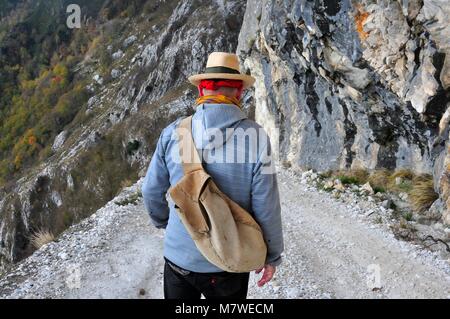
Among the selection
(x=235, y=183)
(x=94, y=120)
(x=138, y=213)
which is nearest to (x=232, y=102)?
(x=235, y=183)

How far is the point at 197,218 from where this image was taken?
9.68ft

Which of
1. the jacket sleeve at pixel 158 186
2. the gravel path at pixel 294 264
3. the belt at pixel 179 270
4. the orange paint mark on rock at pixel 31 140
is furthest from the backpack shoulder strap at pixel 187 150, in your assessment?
the orange paint mark on rock at pixel 31 140

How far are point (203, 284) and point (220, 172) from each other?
0.82 m

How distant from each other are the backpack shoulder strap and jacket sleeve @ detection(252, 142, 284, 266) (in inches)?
15.5

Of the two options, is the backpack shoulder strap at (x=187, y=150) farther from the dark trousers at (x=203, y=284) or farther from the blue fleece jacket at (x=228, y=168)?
the dark trousers at (x=203, y=284)

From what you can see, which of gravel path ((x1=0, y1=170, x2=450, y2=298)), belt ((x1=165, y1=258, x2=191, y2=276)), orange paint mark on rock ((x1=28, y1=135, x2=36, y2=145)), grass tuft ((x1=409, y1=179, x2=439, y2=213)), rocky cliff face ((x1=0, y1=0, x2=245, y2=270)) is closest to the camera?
belt ((x1=165, y1=258, x2=191, y2=276))

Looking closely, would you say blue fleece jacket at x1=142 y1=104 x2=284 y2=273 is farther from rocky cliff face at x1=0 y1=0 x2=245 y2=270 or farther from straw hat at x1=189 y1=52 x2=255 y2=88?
rocky cliff face at x1=0 y1=0 x2=245 y2=270

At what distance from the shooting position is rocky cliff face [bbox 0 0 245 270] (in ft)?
129

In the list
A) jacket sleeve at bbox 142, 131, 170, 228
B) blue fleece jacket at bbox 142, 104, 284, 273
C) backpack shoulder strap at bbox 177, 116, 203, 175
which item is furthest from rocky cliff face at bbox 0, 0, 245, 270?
backpack shoulder strap at bbox 177, 116, 203, 175

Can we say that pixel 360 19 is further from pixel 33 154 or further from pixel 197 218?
pixel 33 154

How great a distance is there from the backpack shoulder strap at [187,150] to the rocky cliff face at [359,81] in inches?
210

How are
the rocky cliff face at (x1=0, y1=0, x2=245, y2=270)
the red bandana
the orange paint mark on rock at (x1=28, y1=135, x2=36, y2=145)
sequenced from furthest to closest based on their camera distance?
the orange paint mark on rock at (x1=28, y1=135, x2=36, y2=145) → the rocky cliff face at (x1=0, y1=0, x2=245, y2=270) → the red bandana

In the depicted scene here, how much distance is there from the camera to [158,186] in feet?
11.1
